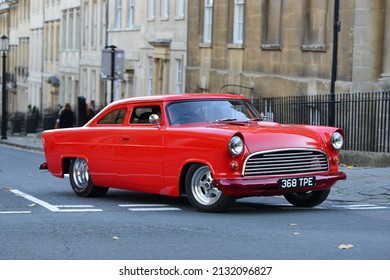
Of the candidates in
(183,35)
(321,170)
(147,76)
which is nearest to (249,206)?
(321,170)

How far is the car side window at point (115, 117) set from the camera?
15707 millimetres

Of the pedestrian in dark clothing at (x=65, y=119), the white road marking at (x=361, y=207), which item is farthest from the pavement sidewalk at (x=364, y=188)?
Answer: the pedestrian in dark clothing at (x=65, y=119)

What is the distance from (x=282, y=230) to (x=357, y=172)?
8456 millimetres

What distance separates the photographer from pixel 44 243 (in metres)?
10.7

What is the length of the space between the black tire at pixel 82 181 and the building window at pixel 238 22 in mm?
19491

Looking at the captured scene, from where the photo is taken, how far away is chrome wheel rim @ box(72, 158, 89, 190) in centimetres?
1644

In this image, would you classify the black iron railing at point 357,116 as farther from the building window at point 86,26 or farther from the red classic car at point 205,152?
the building window at point 86,26

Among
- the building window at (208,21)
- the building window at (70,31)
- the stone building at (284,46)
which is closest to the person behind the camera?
the stone building at (284,46)

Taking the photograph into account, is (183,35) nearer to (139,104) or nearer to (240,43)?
(240,43)

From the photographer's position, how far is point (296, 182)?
44.5 ft

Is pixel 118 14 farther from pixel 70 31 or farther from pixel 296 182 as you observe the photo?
pixel 296 182

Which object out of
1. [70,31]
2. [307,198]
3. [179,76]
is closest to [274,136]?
[307,198]

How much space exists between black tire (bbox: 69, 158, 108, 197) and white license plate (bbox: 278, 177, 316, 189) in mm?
3778

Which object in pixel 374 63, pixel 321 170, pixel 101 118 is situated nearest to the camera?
pixel 321 170
